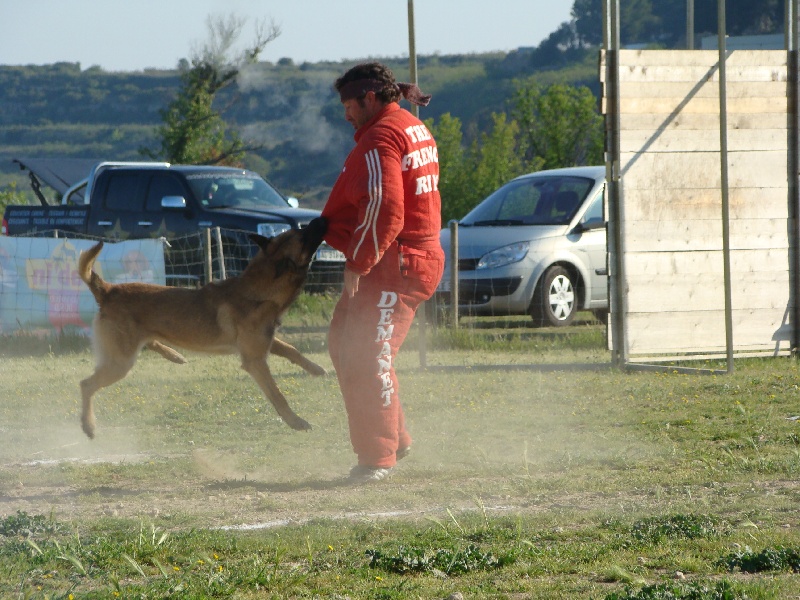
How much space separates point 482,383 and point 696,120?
120 inches

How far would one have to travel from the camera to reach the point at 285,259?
19.7 feet

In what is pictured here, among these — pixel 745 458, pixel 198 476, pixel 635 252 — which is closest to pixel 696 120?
pixel 635 252

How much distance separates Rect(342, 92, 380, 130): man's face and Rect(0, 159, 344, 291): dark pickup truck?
7.73 meters

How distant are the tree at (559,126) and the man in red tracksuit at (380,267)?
18090mm

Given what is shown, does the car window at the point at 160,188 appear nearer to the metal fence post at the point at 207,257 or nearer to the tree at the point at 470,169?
the metal fence post at the point at 207,257

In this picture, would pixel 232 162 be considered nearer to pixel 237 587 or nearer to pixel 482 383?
pixel 482 383

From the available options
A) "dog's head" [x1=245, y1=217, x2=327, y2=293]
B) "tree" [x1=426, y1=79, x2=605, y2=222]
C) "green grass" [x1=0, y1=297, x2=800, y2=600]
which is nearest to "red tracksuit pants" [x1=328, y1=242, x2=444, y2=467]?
"green grass" [x1=0, y1=297, x2=800, y2=600]

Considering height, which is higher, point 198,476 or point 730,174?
point 730,174

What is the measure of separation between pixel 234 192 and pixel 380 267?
966 centimetres

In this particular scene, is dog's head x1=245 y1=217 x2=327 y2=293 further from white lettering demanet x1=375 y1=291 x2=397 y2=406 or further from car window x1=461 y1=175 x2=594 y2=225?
car window x1=461 y1=175 x2=594 y2=225

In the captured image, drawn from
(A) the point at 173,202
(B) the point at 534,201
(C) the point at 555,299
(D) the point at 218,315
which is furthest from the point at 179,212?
(D) the point at 218,315

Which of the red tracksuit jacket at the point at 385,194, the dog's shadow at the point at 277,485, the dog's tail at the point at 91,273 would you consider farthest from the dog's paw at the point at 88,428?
the red tracksuit jacket at the point at 385,194

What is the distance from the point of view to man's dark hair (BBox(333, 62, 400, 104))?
5.59 m

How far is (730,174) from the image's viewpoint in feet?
31.8
